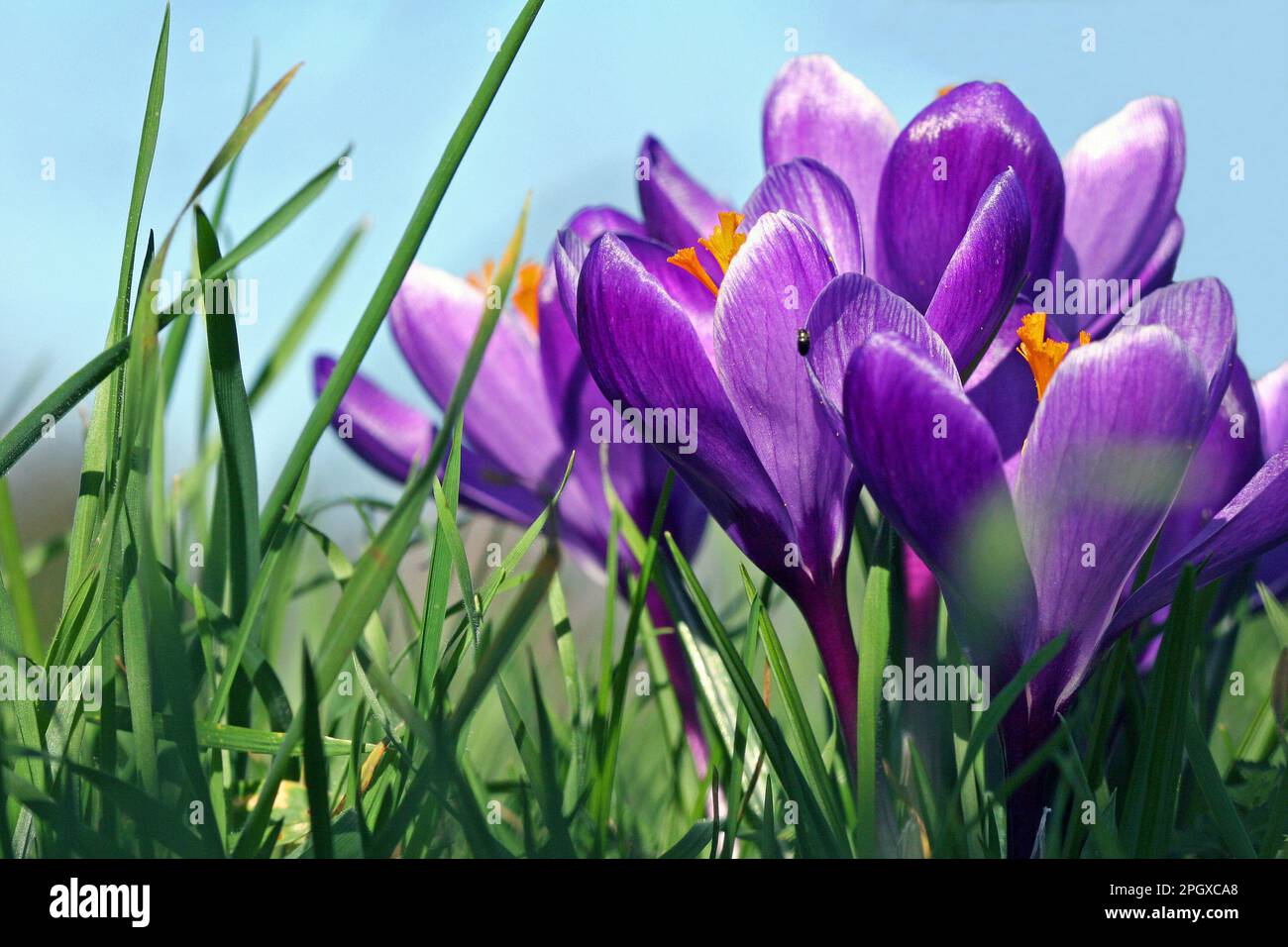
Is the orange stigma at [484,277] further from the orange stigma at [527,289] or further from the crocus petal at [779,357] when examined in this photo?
the crocus petal at [779,357]

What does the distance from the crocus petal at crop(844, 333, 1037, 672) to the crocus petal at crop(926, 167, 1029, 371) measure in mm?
43

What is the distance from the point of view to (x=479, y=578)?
122 centimetres

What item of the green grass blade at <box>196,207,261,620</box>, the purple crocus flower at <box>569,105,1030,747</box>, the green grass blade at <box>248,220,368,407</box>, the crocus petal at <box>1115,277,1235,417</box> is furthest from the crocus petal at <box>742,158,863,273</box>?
the green grass blade at <box>248,220,368,407</box>

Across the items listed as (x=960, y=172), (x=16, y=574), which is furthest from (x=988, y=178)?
(x=16, y=574)

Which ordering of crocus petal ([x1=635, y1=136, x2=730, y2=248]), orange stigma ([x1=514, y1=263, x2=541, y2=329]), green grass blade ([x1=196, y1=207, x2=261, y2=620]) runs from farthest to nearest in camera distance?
orange stigma ([x1=514, y1=263, x2=541, y2=329]) → crocus petal ([x1=635, y1=136, x2=730, y2=248]) → green grass blade ([x1=196, y1=207, x2=261, y2=620])

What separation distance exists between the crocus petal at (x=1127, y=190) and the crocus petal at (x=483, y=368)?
0.27m

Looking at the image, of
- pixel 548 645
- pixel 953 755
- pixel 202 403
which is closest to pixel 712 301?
pixel 953 755

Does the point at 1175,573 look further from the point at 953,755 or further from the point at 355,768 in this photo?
the point at 355,768

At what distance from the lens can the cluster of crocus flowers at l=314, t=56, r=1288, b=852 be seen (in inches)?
12.4

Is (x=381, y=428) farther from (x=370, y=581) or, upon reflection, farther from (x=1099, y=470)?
(x=1099, y=470)

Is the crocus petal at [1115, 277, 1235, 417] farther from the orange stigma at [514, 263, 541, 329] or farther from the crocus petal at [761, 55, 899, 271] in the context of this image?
the orange stigma at [514, 263, 541, 329]

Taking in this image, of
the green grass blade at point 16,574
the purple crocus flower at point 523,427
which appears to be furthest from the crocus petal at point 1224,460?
the green grass blade at point 16,574

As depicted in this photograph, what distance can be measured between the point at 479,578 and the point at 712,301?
2.82ft

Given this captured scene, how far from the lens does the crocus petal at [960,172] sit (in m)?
0.39
